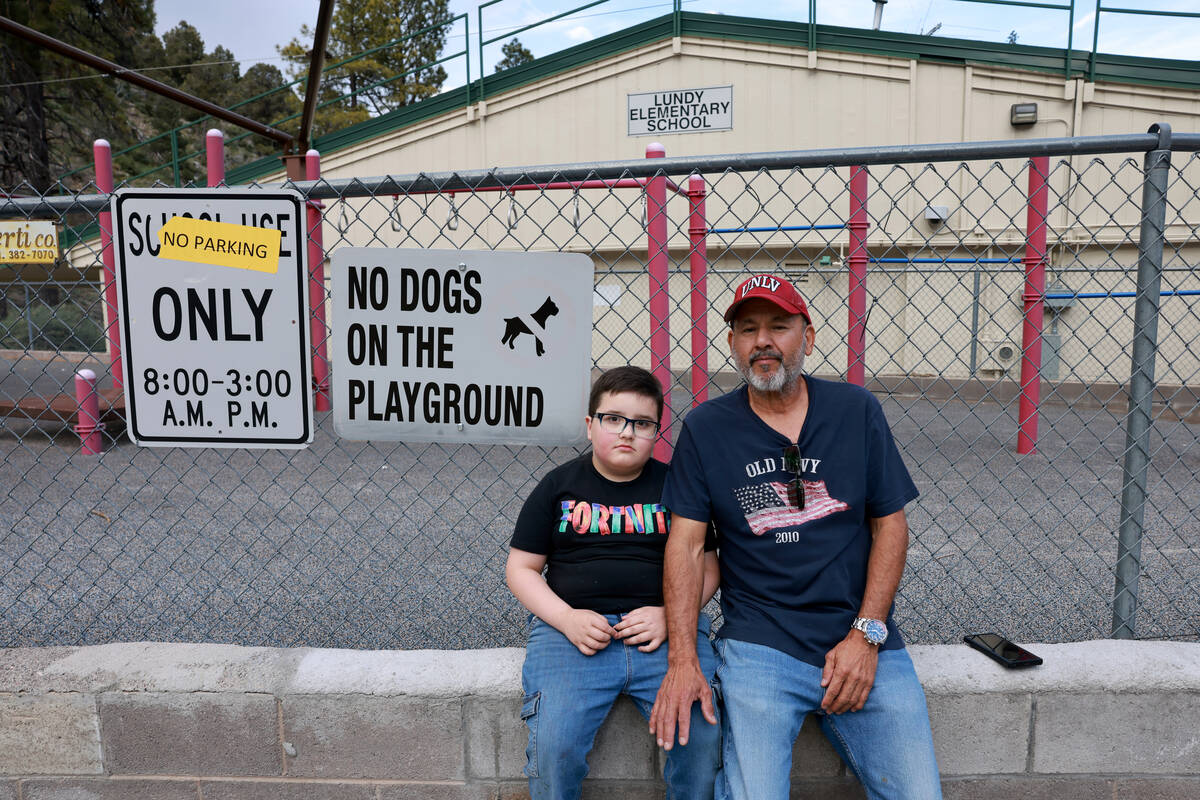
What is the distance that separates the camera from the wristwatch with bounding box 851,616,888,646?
6.16 ft

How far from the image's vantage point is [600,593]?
2.04 meters

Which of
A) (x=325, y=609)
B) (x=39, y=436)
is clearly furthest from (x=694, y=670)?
(x=39, y=436)

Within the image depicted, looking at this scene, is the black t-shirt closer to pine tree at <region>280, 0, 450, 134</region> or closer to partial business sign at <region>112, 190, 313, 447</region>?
partial business sign at <region>112, 190, 313, 447</region>

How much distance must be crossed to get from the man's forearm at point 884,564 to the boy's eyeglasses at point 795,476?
22 cm

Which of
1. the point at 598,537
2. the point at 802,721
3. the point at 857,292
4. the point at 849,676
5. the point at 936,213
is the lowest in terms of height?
the point at 802,721

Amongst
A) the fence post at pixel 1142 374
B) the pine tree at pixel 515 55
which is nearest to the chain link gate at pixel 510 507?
the fence post at pixel 1142 374

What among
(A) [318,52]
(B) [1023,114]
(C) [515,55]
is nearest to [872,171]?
(B) [1023,114]

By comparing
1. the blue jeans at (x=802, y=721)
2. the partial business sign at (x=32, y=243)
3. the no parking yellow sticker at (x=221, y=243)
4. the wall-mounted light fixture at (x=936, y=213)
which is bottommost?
the blue jeans at (x=802, y=721)

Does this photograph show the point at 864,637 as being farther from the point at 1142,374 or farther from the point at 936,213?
the point at 936,213

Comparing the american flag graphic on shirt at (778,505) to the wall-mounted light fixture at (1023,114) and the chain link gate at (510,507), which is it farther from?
the wall-mounted light fixture at (1023,114)

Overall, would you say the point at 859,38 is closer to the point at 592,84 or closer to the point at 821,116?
the point at 821,116

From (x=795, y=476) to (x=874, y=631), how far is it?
0.42 metres

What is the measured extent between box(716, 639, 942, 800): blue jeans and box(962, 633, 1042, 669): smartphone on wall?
32cm

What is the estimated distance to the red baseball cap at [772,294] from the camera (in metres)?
2.01
